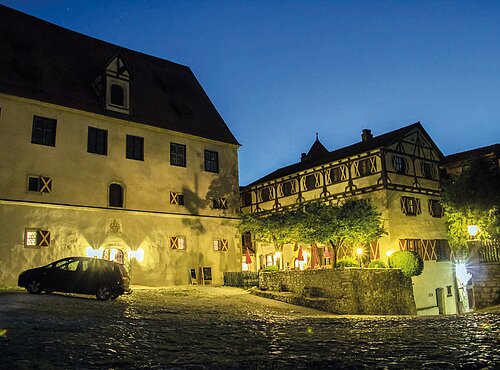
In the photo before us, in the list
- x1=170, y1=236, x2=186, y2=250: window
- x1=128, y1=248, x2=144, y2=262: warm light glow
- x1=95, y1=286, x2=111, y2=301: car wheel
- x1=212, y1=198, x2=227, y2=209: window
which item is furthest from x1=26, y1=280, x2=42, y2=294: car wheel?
x1=212, y1=198, x2=227, y2=209: window

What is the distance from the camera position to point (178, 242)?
91.4 feet

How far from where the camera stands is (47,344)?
23.9 ft

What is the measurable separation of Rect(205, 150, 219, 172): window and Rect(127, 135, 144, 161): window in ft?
15.8

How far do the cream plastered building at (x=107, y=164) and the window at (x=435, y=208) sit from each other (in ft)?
47.1

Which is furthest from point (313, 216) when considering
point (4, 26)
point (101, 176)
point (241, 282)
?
point (4, 26)

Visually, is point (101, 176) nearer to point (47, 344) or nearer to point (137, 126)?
point (137, 126)

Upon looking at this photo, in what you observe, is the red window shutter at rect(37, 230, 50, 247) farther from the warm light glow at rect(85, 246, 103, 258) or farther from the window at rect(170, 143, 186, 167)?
the window at rect(170, 143, 186, 167)

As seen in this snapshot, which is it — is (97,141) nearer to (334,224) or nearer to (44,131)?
(44,131)

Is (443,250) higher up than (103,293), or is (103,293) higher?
(443,250)

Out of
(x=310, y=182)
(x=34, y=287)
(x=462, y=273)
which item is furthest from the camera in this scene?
(x=310, y=182)

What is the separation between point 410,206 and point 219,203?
13.3 m

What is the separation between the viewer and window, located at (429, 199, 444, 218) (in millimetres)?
33847

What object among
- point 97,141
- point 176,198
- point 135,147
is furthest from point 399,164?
point 97,141

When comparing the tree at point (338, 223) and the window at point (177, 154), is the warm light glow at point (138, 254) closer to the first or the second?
the window at point (177, 154)
